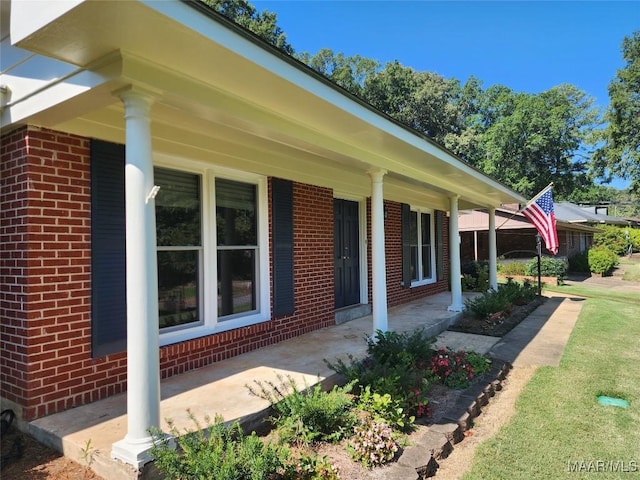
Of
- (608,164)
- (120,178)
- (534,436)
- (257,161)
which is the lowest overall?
(534,436)

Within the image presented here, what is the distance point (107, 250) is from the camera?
367cm

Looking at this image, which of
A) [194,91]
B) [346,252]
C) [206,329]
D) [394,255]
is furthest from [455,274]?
[194,91]

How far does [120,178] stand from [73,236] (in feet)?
2.22

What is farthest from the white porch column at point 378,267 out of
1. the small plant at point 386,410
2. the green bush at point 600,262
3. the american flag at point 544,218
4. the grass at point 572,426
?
the green bush at point 600,262

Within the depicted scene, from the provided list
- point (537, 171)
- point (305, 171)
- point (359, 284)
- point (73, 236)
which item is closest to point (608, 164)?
point (537, 171)

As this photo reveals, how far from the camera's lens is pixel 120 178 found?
3797mm

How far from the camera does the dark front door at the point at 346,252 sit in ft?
24.4

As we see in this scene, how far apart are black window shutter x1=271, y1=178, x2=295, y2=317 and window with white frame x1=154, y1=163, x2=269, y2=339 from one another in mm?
206

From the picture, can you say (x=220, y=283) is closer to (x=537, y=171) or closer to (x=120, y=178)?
(x=120, y=178)

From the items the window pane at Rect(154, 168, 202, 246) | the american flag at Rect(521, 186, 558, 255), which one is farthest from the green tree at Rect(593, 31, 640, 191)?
the window pane at Rect(154, 168, 202, 246)

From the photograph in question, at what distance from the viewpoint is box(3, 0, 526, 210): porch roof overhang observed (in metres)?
2.15

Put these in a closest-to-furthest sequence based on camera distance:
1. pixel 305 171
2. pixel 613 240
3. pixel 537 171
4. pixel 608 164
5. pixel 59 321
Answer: pixel 59 321 → pixel 305 171 → pixel 608 164 → pixel 613 240 → pixel 537 171

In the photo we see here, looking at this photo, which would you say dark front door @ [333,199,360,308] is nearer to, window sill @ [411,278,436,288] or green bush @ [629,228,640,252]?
window sill @ [411,278,436,288]

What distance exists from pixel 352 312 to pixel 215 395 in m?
Result: 4.01
